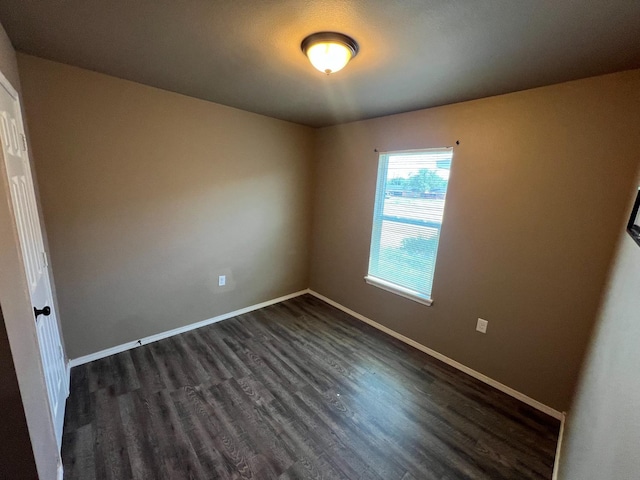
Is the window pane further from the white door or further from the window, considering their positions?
the white door

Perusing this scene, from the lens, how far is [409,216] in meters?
2.65

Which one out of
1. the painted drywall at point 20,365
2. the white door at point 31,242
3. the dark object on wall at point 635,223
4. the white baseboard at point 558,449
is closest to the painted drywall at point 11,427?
the painted drywall at point 20,365

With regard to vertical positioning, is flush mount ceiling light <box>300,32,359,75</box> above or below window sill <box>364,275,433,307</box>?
above

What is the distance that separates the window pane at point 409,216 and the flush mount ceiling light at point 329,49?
1354 mm

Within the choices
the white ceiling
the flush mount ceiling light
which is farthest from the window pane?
the flush mount ceiling light

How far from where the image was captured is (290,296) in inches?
147

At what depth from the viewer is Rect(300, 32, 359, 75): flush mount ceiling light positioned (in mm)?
1327

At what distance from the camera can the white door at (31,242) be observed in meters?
1.24

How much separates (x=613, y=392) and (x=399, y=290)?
1.88m

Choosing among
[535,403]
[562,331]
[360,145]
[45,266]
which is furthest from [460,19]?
[45,266]

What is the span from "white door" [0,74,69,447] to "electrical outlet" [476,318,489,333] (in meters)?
2.91

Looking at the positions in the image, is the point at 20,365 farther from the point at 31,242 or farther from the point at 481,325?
the point at 481,325

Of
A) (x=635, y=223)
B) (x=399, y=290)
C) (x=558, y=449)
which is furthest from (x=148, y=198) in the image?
(x=558, y=449)

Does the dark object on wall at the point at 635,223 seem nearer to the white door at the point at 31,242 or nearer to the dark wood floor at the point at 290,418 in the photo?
the dark wood floor at the point at 290,418
